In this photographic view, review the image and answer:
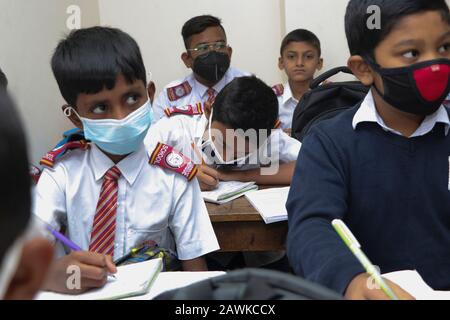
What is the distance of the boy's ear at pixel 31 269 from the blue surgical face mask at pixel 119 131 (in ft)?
3.03

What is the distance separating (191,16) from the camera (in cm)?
356

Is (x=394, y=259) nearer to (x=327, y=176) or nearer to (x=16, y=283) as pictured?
(x=327, y=176)

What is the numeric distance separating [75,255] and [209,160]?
1093mm

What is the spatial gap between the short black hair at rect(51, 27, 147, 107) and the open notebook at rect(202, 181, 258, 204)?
1.67 feet

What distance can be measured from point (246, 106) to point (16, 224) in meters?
1.62

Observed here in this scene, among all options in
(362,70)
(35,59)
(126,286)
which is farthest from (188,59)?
(126,286)

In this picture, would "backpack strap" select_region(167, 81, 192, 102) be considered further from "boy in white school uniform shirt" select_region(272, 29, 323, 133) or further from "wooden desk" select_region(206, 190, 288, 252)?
"wooden desk" select_region(206, 190, 288, 252)

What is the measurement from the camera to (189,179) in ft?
4.61

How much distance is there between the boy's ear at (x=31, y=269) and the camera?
377 mm

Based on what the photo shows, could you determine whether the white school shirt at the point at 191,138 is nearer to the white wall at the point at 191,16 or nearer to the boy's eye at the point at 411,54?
the boy's eye at the point at 411,54

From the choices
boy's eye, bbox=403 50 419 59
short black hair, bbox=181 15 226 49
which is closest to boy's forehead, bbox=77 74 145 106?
boy's eye, bbox=403 50 419 59

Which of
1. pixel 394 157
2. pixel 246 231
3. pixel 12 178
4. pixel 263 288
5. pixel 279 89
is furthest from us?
pixel 279 89

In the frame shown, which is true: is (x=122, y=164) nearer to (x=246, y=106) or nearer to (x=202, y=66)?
(x=246, y=106)

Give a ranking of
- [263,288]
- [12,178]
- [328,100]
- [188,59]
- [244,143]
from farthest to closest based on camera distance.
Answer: [188,59] → [244,143] → [328,100] → [263,288] → [12,178]
